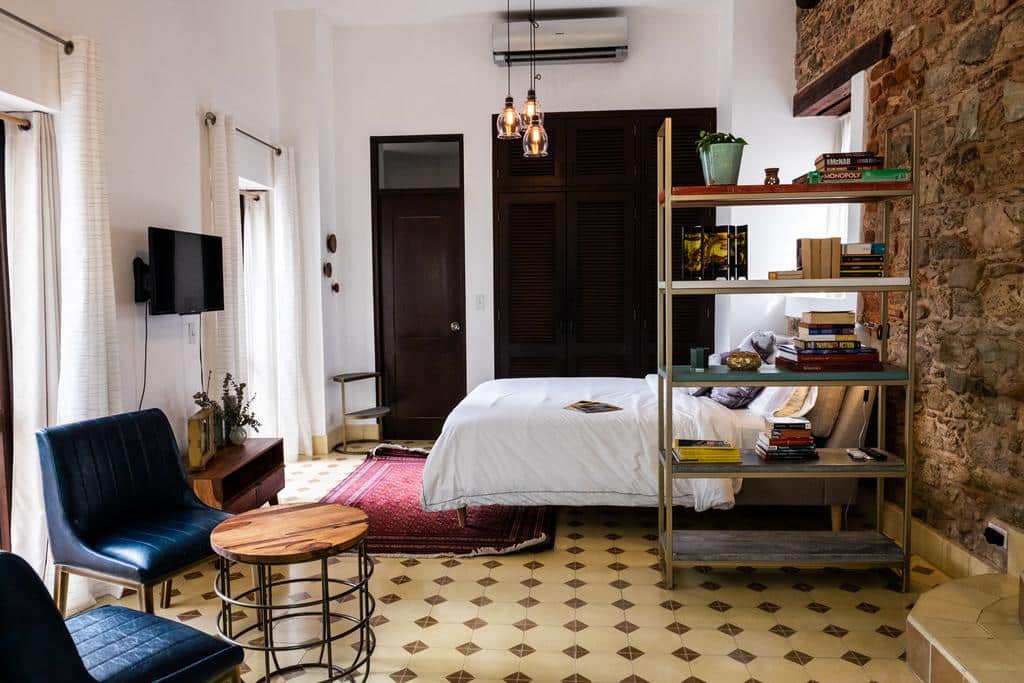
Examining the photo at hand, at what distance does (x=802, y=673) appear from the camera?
270cm

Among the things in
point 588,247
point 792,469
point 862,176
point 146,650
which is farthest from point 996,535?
point 588,247

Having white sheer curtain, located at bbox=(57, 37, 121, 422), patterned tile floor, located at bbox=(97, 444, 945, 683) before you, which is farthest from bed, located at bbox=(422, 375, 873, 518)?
white sheer curtain, located at bbox=(57, 37, 121, 422)

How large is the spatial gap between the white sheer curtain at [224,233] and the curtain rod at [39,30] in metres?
1.31

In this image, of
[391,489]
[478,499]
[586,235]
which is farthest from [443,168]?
[478,499]

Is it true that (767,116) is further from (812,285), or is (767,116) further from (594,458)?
(594,458)

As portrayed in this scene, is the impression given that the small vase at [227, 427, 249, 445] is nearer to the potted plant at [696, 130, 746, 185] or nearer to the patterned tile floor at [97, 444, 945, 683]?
the patterned tile floor at [97, 444, 945, 683]

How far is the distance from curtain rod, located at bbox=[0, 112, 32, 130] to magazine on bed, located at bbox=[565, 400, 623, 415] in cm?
283

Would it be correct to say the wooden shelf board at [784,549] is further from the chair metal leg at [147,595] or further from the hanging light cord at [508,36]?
the hanging light cord at [508,36]

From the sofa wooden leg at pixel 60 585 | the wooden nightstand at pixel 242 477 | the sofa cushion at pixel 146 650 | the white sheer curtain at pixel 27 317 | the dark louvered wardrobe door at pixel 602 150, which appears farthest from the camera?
the dark louvered wardrobe door at pixel 602 150

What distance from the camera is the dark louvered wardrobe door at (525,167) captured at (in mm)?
6359

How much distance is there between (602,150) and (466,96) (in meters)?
1.22

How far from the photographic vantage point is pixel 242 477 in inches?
159

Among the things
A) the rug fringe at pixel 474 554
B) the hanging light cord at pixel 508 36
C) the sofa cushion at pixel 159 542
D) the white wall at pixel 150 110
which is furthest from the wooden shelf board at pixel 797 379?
the hanging light cord at pixel 508 36

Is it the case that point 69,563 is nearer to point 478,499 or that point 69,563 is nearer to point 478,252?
point 478,499
